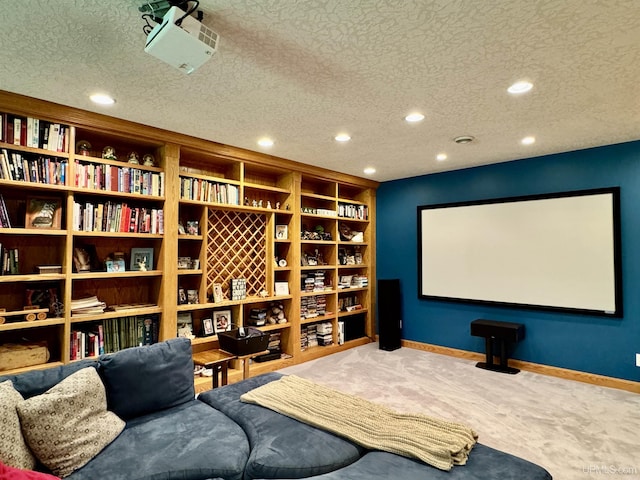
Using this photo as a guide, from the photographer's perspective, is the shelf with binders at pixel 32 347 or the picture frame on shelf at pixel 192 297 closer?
the shelf with binders at pixel 32 347

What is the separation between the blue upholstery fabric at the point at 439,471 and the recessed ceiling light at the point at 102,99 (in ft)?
9.29

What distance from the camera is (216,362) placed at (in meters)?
2.89

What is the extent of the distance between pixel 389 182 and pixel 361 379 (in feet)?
10.2

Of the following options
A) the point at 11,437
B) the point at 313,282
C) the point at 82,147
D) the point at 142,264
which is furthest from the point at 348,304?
the point at 11,437

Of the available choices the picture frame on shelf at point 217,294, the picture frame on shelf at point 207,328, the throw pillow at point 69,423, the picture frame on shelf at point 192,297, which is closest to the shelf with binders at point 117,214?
the picture frame on shelf at point 192,297

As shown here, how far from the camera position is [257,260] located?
458 cm

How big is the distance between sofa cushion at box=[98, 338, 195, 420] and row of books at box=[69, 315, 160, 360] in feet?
3.56

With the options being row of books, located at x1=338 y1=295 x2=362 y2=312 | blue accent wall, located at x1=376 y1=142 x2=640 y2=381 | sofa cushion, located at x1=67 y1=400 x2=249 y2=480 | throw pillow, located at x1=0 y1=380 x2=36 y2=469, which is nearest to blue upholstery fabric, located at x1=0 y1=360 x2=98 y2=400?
throw pillow, located at x1=0 y1=380 x2=36 y2=469

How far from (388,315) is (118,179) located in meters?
3.81

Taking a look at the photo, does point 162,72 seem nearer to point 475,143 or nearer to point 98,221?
point 98,221

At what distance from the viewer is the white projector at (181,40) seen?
5.20 ft

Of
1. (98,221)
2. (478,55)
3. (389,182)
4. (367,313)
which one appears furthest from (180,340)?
(389,182)

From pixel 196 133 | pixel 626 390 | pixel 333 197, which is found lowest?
pixel 626 390

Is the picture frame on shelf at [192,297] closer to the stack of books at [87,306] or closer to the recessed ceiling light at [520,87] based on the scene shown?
the stack of books at [87,306]
